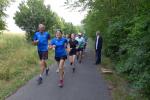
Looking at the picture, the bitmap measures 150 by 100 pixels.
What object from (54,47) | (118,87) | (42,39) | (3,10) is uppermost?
(3,10)

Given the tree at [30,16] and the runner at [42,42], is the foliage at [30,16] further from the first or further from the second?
the runner at [42,42]

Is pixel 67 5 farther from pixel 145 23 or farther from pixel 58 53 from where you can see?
pixel 145 23

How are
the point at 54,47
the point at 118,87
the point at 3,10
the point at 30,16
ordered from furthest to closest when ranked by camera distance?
the point at 30,16 → the point at 3,10 → the point at 54,47 → the point at 118,87

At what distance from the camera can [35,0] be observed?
39.5 metres

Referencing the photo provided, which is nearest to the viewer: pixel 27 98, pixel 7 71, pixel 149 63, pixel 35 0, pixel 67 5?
pixel 149 63

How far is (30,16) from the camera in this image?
37844 mm

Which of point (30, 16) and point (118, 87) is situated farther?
point (30, 16)

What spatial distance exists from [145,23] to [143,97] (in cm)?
214

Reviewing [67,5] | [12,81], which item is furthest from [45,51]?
[67,5]

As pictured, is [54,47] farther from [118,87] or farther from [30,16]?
[30,16]

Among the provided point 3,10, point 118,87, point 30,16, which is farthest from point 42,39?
point 30,16

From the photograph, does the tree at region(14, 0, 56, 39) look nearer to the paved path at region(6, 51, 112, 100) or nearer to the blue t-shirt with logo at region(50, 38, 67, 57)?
the paved path at region(6, 51, 112, 100)

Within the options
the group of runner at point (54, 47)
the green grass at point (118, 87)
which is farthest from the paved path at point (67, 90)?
the group of runner at point (54, 47)

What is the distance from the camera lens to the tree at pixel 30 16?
37.8 metres
